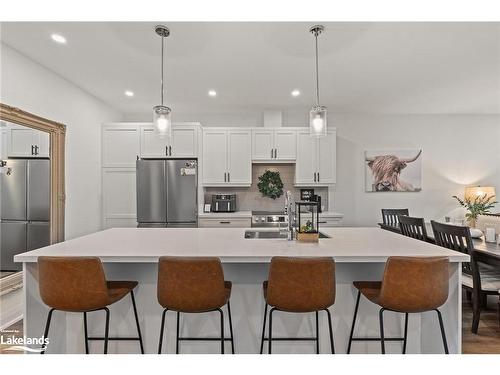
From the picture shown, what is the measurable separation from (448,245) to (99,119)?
15.7ft

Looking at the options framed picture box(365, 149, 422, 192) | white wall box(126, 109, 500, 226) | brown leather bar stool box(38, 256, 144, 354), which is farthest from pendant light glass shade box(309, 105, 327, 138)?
framed picture box(365, 149, 422, 192)

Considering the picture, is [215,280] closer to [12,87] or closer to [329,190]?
[12,87]

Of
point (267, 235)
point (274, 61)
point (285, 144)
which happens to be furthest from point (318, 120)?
point (285, 144)

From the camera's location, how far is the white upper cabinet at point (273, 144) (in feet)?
15.4

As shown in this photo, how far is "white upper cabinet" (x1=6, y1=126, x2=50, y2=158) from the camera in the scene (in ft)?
10.1

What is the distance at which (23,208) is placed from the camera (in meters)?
3.35

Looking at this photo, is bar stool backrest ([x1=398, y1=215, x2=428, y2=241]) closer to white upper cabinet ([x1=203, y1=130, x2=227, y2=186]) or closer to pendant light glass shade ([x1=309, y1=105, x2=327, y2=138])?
pendant light glass shade ([x1=309, y1=105, x2=327, y2=138])

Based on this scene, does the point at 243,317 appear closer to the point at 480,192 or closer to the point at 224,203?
the point at 224,203

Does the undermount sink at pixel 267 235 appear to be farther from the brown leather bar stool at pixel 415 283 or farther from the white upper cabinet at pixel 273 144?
the white upper cabinet at pixel 273 144

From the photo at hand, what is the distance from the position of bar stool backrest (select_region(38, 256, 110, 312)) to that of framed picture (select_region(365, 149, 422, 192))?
4.55m

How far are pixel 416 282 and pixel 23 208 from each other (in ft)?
13.0

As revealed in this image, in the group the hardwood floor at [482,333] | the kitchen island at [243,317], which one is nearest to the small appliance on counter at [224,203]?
the kitchen island at [243,317]

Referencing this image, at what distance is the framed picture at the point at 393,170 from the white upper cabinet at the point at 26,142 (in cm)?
478

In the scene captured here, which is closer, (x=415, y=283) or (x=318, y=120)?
(x=415, y=283)
